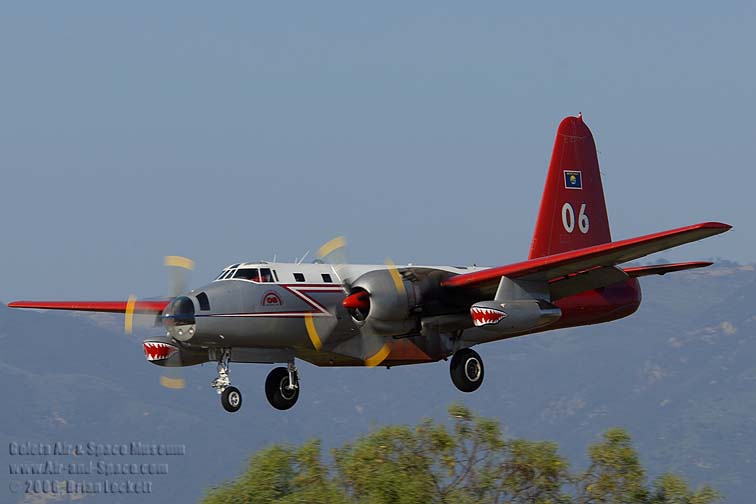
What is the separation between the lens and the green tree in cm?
3691

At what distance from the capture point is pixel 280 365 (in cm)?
3741

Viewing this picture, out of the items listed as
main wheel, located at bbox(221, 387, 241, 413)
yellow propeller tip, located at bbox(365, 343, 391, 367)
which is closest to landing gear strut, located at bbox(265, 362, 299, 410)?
main wheel, located at bbox(221, 387, 241, 413)

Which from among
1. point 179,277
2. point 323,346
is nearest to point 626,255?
point 323,346

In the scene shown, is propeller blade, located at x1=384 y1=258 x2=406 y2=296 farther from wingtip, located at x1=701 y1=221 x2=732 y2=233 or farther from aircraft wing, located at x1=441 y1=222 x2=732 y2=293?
wingtip, located at x1=701 y1=221 x2=732 y2=233

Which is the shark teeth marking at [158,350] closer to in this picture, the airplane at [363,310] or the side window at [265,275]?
the airplane at [363,310]

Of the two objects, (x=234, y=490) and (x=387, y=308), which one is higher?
(x=387, y=308)

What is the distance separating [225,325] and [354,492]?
5.88 meters

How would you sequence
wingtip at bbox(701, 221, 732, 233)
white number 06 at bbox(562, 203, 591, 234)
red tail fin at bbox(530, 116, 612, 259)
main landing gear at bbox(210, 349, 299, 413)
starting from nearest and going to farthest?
1. wingtip at bbox(701, 221, 732, 233)
2. main landing gear at bbox(210, 349, 299, 413)
3. red tail fin at bbox(530, 116, 612, 259)
4. white number 06 at bbox(562, 203, 591, 234)

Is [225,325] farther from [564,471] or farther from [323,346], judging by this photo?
[564,471]

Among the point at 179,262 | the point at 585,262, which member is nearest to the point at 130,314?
the point at 179,262

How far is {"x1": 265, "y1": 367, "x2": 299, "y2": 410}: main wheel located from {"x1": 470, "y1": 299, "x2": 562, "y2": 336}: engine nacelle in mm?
5375

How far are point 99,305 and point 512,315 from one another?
1277cm

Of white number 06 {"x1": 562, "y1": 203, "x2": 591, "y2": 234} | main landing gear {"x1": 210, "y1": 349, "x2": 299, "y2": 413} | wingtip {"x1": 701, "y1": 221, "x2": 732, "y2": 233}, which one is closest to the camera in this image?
wingtip {"x1": 701, "y1": 221, "x2": 732, "y2": 233}

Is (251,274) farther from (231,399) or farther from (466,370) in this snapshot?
(466,370)
